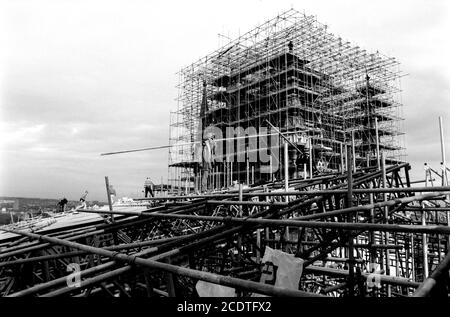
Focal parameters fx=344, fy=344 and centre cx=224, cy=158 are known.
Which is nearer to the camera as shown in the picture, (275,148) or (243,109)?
(275,148)

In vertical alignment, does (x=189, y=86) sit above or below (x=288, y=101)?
above

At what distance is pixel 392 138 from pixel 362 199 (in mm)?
39431

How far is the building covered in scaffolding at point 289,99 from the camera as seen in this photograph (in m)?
33.7

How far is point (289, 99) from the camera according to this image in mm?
34625

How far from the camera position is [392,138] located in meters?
46.2

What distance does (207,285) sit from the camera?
13.5ft

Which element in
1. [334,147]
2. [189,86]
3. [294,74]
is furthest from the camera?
[189,86]

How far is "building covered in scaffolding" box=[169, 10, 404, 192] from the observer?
33.7 meters

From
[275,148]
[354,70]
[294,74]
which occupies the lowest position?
[275,148]

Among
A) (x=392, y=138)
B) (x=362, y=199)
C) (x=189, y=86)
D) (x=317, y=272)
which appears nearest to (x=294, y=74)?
(x=189, y=86)

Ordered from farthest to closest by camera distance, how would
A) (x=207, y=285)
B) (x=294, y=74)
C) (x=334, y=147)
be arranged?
(x=334, y=147)
(x=294, y=74)
(x=207, y=285)

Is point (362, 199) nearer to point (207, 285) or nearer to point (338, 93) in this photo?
point (207, 285)
